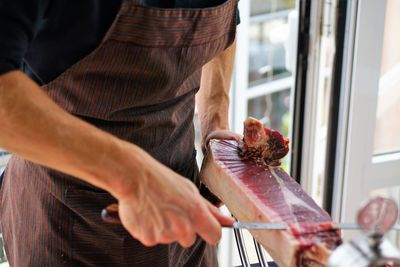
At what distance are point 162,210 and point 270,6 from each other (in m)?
1.98

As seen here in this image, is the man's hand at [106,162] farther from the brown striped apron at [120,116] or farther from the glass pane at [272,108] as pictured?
the glass pane at [272,108]

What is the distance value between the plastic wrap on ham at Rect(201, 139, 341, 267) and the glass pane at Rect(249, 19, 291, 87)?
57.2 inches

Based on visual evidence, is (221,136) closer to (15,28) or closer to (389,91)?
(15,28)

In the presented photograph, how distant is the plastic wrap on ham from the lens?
2.92ft

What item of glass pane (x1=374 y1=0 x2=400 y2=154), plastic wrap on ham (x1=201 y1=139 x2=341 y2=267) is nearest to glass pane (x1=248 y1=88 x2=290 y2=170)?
glass pane (x1=374 y1=0 x2=400 y2=154)

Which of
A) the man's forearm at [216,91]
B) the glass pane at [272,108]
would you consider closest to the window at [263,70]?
the glass pane at [272,108]

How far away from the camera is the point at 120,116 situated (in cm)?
106

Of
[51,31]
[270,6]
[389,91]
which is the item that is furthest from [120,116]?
[270,6]

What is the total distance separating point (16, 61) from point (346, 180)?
125 centimetres

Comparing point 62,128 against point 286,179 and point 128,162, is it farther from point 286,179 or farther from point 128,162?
point 286,179

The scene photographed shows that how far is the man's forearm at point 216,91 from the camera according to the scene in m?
1.35

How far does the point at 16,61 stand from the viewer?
0.78m

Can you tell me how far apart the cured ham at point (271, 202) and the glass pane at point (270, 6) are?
148 centimetres

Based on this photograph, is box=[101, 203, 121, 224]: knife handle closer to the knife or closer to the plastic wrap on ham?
the knife
